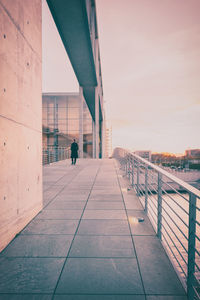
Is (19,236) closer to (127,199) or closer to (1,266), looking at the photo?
(1,266)

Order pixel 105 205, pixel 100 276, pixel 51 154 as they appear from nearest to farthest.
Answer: pixel 100 276, pixel 105 205, pixel 51 154

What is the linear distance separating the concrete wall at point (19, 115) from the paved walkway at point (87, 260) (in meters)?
0.42

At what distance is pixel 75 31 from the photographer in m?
10.5

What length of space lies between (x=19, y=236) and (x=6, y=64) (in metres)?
2.64

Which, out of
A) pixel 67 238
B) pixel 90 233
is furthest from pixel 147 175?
pixel 67 238

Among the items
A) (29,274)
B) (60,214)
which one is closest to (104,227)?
(60,214)

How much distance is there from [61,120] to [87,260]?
28.6 meters

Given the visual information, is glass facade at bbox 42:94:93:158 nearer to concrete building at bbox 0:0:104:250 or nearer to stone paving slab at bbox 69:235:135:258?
concrete building at bbox 0:0:104:250

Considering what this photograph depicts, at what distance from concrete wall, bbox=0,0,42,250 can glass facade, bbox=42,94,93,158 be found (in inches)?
1005

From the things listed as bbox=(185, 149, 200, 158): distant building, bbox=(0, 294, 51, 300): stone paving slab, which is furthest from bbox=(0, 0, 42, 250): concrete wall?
bbox=(185, 149, 200, 158): distant building

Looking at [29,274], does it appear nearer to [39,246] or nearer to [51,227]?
[39,246]

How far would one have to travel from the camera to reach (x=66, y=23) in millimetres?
9766

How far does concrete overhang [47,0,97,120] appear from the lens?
8.36m

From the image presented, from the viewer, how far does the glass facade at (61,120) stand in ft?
96.9
